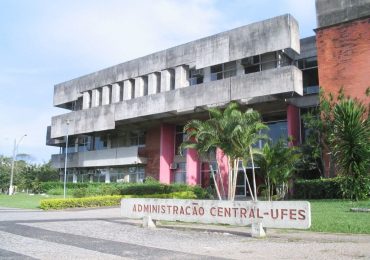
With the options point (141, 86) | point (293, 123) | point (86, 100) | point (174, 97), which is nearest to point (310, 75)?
point (293, 123)

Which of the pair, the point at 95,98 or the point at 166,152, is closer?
the point at 166,152

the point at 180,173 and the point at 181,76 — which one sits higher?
the point at 181,76

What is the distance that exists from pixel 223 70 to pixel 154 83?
6.93 m

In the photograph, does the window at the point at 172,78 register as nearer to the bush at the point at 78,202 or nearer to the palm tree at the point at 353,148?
the bush at the point at 78,202

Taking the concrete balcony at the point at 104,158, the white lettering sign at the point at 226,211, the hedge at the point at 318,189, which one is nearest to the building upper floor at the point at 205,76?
the concrete balcony at the point at 104,158

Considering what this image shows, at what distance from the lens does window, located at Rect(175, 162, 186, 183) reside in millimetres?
36031

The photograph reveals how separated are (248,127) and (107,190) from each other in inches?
515

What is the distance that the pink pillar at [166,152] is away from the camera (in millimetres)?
36219

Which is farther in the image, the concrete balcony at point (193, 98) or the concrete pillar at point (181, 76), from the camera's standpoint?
the concrete pillar at point (181, 76)

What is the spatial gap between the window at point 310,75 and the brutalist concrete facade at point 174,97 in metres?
0.07

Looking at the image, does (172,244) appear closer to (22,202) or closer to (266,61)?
(266,61)

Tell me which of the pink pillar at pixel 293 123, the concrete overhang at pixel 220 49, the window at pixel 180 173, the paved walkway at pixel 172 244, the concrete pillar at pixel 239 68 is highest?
the concrete overhang at pixel 220 49

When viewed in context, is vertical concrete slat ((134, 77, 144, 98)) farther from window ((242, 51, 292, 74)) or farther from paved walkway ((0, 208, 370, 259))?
paved walkway ((0, 208, 370, 259))

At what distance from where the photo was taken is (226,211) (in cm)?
1155
